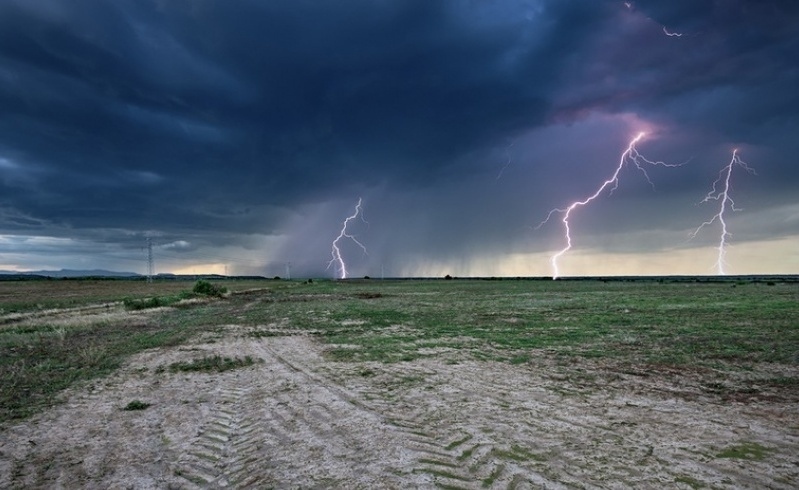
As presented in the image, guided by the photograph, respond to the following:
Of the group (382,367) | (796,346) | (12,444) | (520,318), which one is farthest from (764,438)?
(520,318)

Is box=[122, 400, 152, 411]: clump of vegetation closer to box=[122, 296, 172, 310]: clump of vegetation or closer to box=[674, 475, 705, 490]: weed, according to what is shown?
box=[674, 475, 705, 490]: weed

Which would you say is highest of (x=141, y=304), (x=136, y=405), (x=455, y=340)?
(x=141, y=304)

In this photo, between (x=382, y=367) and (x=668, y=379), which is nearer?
(x=668, y=379)

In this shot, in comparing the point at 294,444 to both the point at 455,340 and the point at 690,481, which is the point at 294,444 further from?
the point at 455,340

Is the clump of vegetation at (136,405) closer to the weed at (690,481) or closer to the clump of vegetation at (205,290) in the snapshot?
the weed at (690,481)

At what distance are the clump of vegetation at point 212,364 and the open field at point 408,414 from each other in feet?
0.33

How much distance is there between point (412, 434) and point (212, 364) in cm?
973

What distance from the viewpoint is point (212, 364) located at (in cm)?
1442

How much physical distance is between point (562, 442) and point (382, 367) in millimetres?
7171

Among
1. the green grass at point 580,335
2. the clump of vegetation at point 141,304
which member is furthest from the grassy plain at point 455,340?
the clump of vegetation at point 141,304

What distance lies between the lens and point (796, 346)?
1552 cm

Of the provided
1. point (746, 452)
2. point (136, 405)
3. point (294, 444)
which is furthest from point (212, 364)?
point (746, 452)

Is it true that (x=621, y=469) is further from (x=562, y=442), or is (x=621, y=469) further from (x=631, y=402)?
(x=631, y=402)

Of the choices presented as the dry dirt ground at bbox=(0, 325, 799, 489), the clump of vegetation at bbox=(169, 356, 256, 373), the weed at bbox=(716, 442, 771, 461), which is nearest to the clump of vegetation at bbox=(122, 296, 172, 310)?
the clump of vegetation at bbox=(169, 356, 256, 373)
